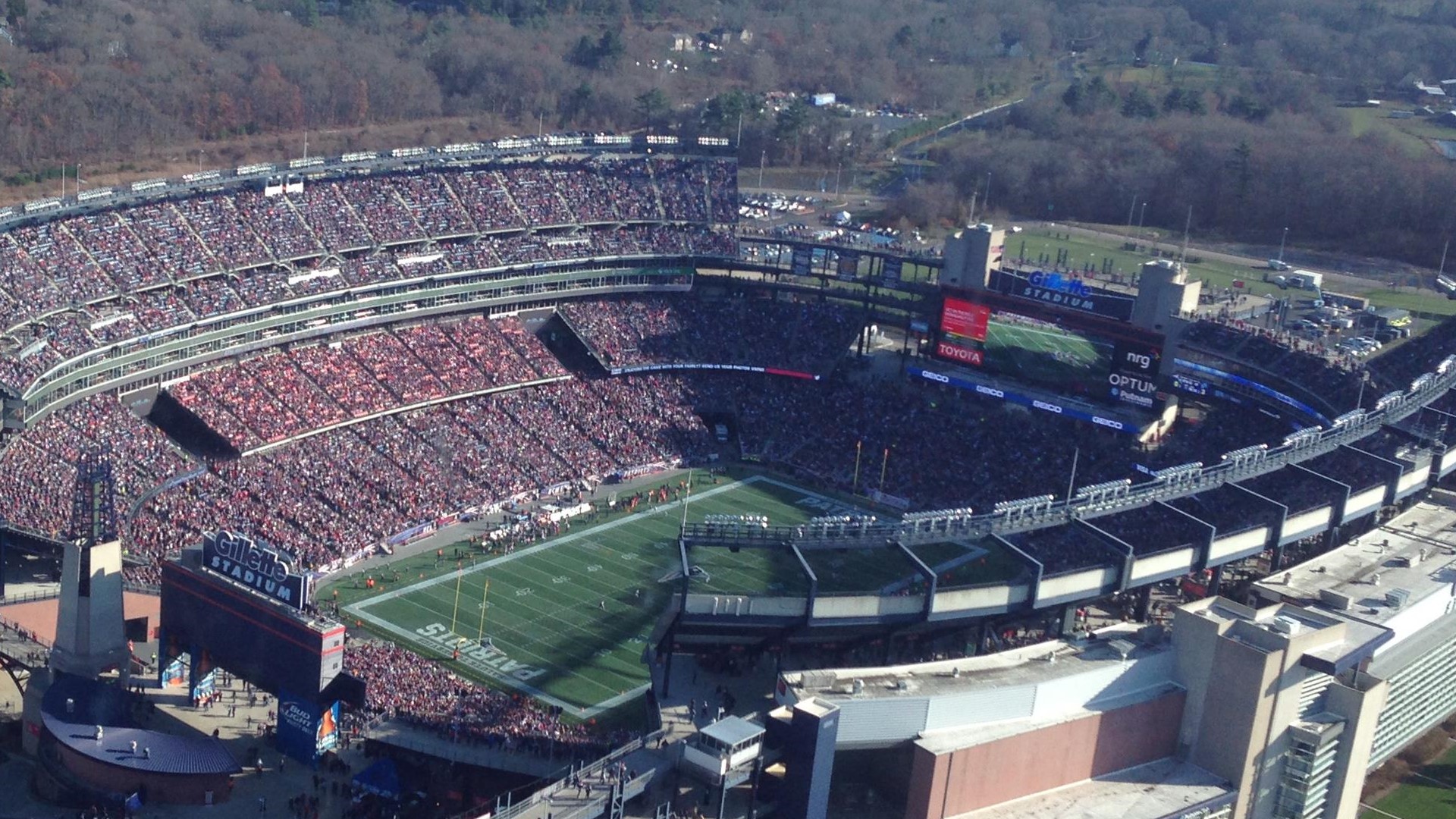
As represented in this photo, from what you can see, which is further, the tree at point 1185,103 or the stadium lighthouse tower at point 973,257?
the tree at point 1185,103

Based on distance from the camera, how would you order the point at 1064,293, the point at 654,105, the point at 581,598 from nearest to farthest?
the point at 581,598 < the point at 1064,293 < the point at 654,105

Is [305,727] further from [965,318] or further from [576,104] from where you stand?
[576,104]

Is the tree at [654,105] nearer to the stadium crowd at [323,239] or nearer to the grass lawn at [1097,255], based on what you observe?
the grass lawn at [1097,255]

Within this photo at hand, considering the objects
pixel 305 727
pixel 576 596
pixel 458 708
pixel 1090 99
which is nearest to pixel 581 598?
pixel 576 596

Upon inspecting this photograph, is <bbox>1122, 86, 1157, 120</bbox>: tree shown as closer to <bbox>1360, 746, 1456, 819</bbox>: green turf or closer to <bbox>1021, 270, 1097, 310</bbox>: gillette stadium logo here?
<bbox>1021, 270, 1097, 310</bbox>: gillette stadium logo

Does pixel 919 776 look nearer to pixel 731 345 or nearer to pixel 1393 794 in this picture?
pixel 1393 794

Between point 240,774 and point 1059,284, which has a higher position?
point 1059,284

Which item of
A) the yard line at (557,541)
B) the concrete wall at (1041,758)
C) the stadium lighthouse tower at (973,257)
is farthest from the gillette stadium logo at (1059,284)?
the concrete wall at (1041,758)

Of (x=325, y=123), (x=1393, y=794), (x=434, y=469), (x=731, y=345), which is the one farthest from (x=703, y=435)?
(x=325, y=123)
